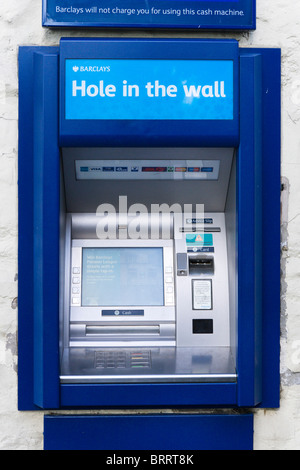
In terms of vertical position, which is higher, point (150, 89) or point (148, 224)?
point (150, 89)

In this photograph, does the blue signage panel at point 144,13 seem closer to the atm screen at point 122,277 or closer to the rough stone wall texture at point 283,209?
the rough stone wall texture at point 283,209

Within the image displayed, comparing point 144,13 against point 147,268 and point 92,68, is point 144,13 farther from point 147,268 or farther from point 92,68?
point 147,268

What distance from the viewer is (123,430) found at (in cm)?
231

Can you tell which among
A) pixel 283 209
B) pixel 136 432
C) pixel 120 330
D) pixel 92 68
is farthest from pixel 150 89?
pixel 136 432

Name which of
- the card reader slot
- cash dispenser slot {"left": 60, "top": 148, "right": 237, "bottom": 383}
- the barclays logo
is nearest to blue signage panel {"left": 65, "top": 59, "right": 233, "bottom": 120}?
the barclays logo

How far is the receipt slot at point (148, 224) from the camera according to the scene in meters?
2.19

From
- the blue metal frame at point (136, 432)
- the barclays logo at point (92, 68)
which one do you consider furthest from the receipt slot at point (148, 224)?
the blue metal frame at point (136, 432)

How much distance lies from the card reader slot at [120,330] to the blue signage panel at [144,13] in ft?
4.64

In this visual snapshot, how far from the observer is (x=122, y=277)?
246 cm

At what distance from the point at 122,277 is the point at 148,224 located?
0.99 ft

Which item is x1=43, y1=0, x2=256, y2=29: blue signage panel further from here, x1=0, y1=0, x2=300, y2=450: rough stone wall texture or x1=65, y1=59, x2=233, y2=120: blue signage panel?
x1=65, y1=59, x2=233, y2=120: blue signage panel

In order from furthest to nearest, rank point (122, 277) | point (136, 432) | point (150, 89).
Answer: point (122, 277) → point (136, 432) → point (150, 89)

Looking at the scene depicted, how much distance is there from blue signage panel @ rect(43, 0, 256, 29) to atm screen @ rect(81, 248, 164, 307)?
1.08 m

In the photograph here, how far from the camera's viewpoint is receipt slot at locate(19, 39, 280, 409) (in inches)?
86.0
